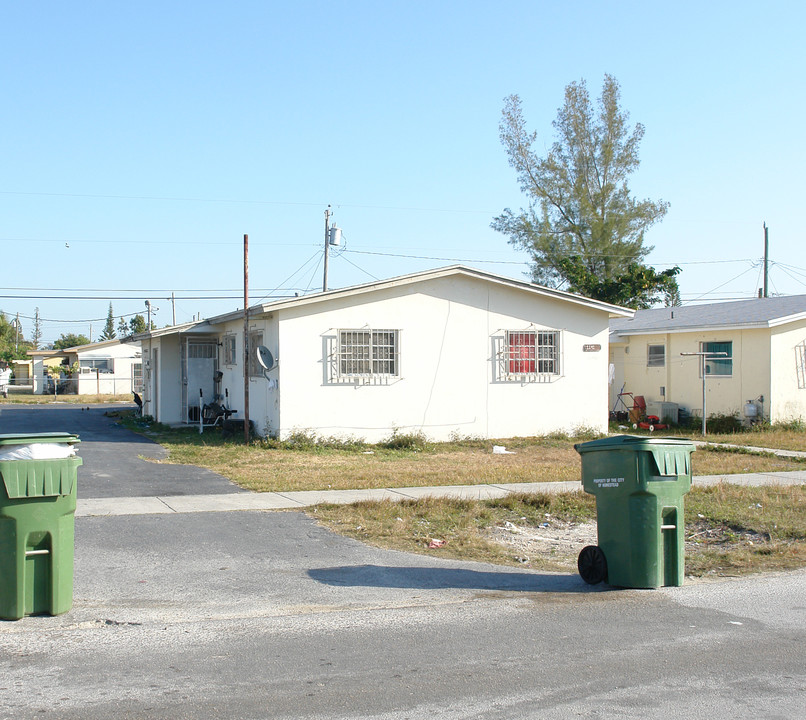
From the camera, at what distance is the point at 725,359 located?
2406 centimetres

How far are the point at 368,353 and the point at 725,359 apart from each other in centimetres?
1118

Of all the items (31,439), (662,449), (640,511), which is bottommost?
(640,511)

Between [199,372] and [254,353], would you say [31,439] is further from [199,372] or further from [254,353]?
[199,372]

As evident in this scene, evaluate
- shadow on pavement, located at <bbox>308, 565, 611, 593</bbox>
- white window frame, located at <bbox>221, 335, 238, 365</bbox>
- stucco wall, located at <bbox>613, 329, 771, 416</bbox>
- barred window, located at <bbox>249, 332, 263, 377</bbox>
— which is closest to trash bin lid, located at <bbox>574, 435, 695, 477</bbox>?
shadow on pavement, located at <bbox>308, 565, 611, 593</bbox>

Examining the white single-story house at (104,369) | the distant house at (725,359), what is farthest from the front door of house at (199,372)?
the white single-story house at (104,369)

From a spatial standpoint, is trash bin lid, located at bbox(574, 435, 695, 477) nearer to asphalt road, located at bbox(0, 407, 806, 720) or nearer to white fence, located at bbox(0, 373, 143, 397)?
asphalt road, located at bbox(0, 407, 806, 720)

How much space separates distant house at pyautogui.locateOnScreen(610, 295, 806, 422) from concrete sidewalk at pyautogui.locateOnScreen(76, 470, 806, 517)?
10.2m

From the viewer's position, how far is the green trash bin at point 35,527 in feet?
19.7

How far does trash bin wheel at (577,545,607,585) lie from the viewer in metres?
7.33

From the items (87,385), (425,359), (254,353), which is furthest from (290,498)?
(87,385)

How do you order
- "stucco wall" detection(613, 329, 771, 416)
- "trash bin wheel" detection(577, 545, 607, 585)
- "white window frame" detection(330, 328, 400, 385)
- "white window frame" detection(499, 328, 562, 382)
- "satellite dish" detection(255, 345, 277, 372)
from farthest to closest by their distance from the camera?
1. "stucco wall" detection(613, 329, 771, 416)
2. "white window frame" detection(499, 328, 562, 382)
3. "white window frame" detection(330, 328, 400, 385)
4. "satellite dish" detection(255, 345, 277, 372)
5. "trash bin wheel" detection(577, 545, 607, 585)

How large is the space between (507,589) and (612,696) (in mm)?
2587

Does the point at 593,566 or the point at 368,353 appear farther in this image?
the point at 368,353

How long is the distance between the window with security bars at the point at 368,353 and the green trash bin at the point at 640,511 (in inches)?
470
